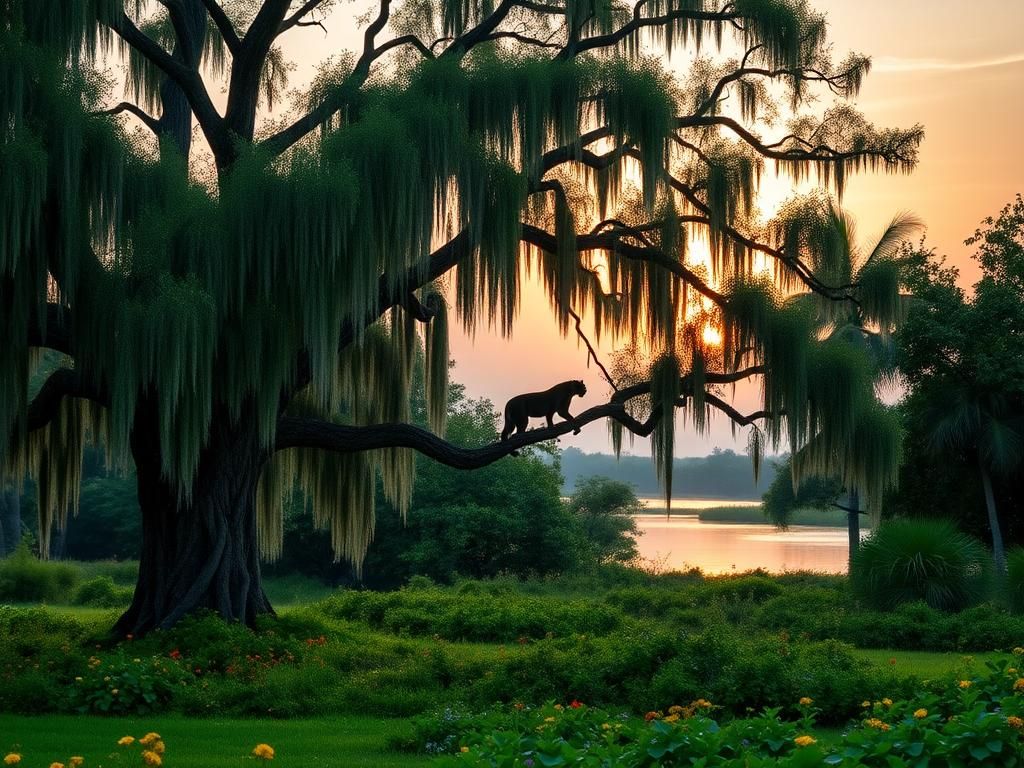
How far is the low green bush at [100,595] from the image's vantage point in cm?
2273

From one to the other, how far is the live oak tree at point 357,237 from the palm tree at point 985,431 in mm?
10485

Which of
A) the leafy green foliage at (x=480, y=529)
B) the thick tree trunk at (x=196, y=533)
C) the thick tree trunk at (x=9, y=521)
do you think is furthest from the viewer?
the thick tree trunk at (x=9, y=521)

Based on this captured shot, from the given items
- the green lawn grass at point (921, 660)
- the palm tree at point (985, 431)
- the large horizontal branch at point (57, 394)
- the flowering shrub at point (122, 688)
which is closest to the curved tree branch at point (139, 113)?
the large horizontal branch at point (57, 394)

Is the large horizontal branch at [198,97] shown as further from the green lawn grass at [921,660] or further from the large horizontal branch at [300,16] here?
the green lawn grass at [921,660]

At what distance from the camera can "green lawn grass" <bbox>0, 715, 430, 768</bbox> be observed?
307 inches

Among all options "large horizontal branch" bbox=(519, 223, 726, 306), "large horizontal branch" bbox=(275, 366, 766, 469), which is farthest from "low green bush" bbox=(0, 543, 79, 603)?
"large horizontal branch" bbox=(519, 223, 726, 306)

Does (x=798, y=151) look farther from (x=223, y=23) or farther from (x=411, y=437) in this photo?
(x=223, y=23)

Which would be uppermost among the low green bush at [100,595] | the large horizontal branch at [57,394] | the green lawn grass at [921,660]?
the large horizontal branch at [57,394]

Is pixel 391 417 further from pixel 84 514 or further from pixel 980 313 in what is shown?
pixel 84 514

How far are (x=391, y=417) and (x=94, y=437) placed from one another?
3.86m

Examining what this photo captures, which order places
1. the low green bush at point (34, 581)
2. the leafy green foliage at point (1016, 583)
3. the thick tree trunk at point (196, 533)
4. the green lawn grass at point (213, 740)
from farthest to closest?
the low green bush at point (34, 581), the leafy green foliage at point (1016, 583), the thick tree trunk at point (196, 533), the green lawn grass at point (213, 740)

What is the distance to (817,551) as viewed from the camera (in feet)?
187

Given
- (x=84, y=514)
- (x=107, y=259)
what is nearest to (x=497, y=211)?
(x=107, y=259)

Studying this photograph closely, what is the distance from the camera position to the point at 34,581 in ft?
79.6
